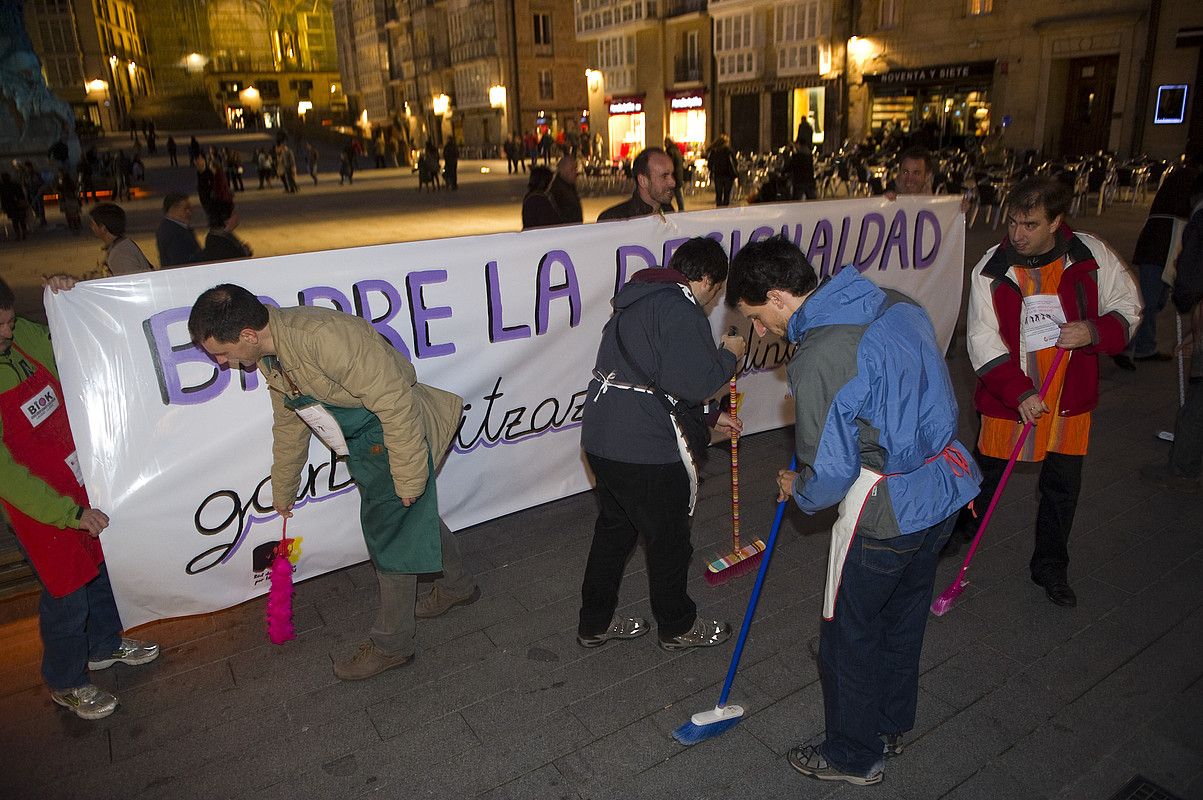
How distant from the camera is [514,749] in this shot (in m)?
3.07

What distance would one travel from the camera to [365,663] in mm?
3496

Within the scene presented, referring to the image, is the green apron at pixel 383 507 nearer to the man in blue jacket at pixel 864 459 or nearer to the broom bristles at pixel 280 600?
the broom bristles at pixel 280 600

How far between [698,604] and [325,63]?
9556cm

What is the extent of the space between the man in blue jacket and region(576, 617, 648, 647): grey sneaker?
110 centimetres

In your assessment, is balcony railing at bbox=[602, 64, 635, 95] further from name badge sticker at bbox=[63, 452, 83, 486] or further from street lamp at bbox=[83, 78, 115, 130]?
street lamp at bbox=[83, 78, 115, 130]

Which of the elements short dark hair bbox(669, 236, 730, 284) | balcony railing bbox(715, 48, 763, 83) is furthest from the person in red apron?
balcony railing bbox(715, 48, 763, 83)

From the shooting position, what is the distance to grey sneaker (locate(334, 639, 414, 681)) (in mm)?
3486

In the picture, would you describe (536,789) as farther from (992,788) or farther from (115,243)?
(115,243)

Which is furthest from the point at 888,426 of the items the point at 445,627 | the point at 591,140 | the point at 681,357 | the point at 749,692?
the point at 591,140

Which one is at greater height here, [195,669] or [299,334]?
[299,334]

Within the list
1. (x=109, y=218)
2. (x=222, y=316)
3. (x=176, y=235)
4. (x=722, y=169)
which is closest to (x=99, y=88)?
(x=722, y=169)

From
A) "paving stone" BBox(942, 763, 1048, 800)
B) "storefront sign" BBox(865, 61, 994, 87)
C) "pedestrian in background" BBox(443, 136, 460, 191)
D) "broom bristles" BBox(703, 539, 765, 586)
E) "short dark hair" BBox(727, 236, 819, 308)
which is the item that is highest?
"storefront sign" BBox(865, 61, 994, 87)

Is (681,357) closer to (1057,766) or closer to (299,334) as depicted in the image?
(299,334)

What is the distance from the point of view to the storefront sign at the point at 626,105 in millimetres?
38750
